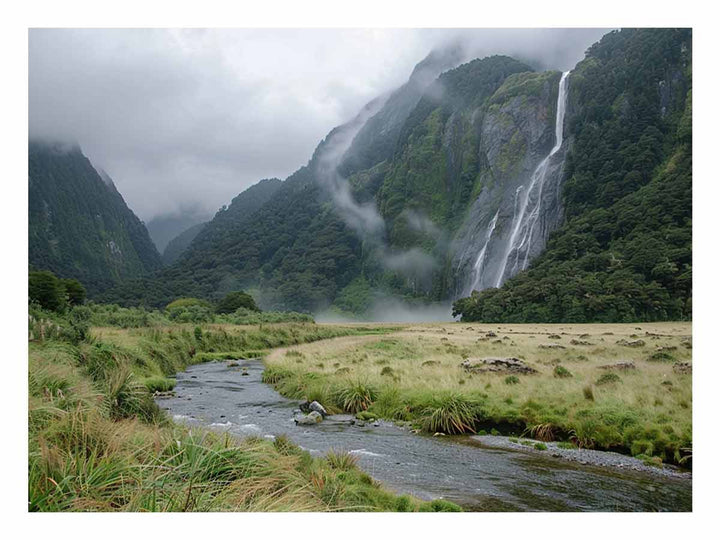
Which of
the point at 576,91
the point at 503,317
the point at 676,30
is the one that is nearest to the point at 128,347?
the point at 676,30

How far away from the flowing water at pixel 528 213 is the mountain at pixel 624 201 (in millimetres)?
6483

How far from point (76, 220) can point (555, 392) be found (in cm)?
3099

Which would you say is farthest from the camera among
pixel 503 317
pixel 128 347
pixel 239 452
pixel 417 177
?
pixel 417 177

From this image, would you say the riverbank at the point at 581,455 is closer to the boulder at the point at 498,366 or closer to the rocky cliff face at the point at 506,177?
the boulder at the point at 498,366

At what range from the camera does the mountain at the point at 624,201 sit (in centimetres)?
883

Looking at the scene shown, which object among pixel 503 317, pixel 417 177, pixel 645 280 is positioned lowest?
pixel 503 317

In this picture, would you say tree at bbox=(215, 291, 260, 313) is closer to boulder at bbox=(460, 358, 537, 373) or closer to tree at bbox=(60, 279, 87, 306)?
tree at bbox=(60, 279, 87, 306)

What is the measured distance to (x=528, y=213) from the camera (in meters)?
53.2

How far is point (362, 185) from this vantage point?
110m

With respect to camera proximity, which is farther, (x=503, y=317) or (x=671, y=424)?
(x=503, y=317)

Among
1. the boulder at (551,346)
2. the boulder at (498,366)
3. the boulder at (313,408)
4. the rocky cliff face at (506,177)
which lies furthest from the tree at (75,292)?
the rocky cliff face at (506,177)

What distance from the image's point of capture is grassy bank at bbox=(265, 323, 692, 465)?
7.70 m
